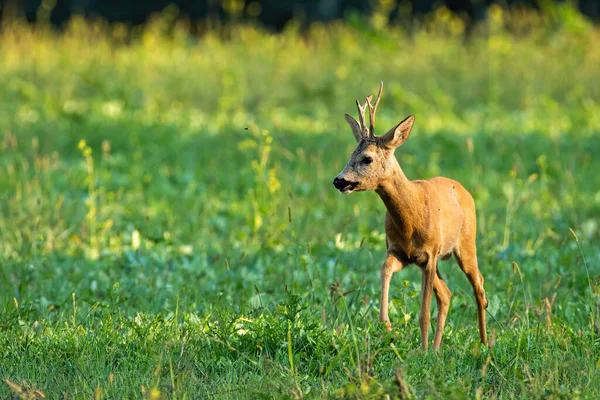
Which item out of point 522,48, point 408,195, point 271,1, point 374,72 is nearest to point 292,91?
point 374,72

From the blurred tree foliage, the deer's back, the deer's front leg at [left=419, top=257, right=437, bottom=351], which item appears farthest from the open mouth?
the blurred tree foliage

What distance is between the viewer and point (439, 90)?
43.0 ft

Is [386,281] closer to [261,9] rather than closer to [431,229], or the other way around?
[431,229]

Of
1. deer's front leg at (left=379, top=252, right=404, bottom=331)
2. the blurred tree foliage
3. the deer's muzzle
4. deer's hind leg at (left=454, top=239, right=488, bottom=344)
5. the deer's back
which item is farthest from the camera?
the blurred tree foliage

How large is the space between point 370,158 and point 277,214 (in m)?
3.27

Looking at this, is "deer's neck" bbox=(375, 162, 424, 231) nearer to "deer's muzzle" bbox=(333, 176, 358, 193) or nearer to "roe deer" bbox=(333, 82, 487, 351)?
"roe deer" bbox=(333, 82, 487, 351)

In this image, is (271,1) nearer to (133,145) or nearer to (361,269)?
(133,145)

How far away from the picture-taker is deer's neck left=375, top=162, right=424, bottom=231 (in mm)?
4250

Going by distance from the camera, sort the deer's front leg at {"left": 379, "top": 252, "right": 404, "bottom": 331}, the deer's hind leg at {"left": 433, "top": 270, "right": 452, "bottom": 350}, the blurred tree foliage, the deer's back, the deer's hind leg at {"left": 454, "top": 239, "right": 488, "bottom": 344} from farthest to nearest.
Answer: the blurred tree foliage → the deer's hind leg at {"left": 454, "top": 239, "right": 488, "bottom": 344} → the deer's hind leg at {"left": 433, "top": 270, "right": 452, "bottom": 350} → the deer's back → the deer's front leg at {"left": 379, "top": 252, "right": 404, "bottom": 331}

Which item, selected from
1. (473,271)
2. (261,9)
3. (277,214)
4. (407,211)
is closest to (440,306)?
(473,271)

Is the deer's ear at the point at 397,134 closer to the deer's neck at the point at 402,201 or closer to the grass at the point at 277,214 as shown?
the deer's neck at the point at 402,201

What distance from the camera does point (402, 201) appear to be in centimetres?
426

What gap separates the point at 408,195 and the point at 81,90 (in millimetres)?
9387

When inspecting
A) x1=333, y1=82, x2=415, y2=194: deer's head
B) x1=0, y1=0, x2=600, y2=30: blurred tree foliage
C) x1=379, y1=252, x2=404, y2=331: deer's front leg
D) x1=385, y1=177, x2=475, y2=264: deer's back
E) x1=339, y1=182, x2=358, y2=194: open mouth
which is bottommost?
x1=0, y1=0, x2=600, y2=30: blurred tree foliage
